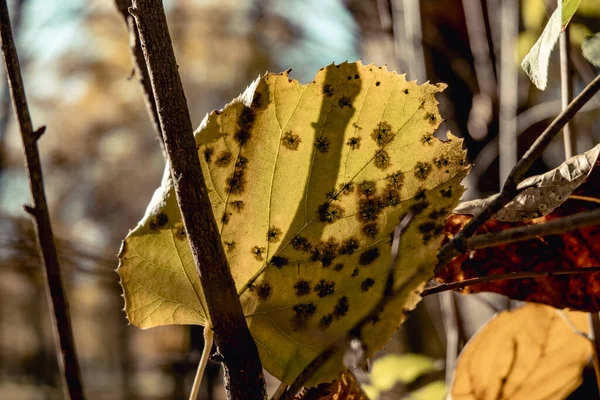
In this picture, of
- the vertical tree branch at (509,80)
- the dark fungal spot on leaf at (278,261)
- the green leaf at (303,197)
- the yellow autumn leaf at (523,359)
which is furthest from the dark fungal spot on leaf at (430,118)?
the vertical tree branch at (509,80)

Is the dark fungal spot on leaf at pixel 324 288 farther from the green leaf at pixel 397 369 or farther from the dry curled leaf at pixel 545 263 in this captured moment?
the green leaf at pixel 397 369

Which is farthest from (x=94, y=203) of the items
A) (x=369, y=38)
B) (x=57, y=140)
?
(x=369, y=38)

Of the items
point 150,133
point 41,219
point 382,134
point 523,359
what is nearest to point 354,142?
point 382,134

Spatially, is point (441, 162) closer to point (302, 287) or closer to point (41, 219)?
point (302, 287)

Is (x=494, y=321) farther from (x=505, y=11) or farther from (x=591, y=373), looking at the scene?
(x=505, y=11)

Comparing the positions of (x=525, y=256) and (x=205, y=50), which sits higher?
(x=205, y=50)

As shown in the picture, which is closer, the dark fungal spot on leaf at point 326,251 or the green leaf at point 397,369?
the dark fungal spot on leaf at point 326,251
